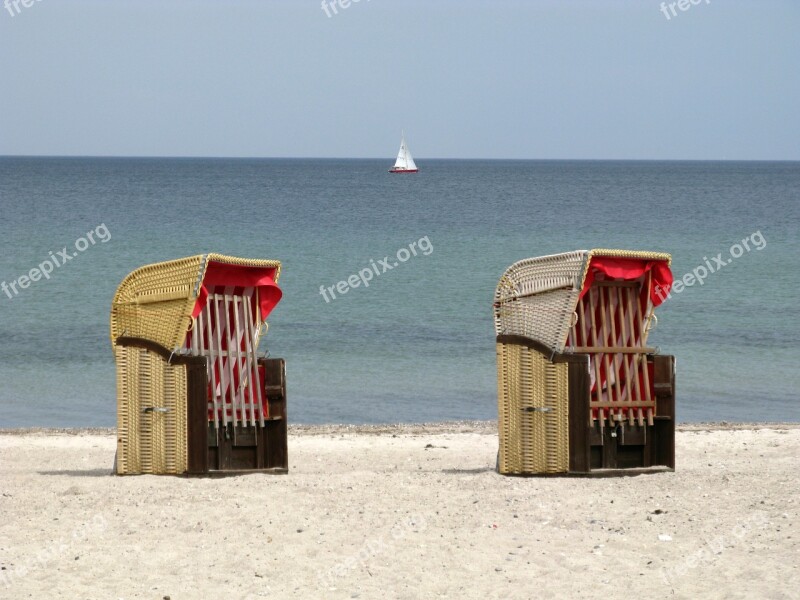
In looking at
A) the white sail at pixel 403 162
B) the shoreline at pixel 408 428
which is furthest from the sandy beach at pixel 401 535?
the white sail at pixel 403 162

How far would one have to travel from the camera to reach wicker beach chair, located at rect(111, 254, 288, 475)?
29.4 feet

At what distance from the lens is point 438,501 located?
8289 mm

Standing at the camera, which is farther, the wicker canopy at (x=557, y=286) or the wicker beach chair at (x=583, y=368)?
the wicker beach chair at (x=583, y=368)

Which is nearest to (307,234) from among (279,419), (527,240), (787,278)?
(527,240)

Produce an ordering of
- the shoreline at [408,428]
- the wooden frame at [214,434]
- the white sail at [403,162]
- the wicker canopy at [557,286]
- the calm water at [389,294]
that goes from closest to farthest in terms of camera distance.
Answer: the wicker canopy at [557,286], the wooden frame at [214,434], the shoreline at [408,428], the calm water at [389,294], the white sail at [403,162]

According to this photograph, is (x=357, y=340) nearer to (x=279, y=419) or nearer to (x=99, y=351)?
(x=99, y=351)

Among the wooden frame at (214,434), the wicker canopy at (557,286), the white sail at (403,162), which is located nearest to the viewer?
the wicker canopy at (557,286)

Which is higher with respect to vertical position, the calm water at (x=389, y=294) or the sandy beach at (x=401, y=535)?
the calm water at (x=389, y=294)

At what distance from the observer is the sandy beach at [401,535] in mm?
6727

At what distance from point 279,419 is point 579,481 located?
231 centimetres

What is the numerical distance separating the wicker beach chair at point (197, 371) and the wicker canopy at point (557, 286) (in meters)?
1.85

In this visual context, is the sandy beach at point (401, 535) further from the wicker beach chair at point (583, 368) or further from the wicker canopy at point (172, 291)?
the wicker canopy at point (172, 291)

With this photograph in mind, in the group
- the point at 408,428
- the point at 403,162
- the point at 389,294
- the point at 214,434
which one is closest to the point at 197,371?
the point at 214,434

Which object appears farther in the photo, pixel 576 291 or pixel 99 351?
pixel 99 351
